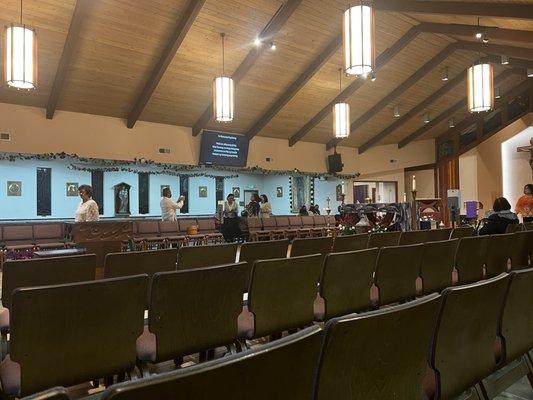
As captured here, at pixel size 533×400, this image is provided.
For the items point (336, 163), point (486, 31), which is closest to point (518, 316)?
point (486, 31)

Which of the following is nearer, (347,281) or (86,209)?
(347,281)

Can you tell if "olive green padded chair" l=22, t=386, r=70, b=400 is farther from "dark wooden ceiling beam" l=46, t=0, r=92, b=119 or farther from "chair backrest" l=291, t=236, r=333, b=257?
"dark wooden ceiling beam" l=46, t=0, r=92, b=119

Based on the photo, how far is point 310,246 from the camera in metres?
3.40

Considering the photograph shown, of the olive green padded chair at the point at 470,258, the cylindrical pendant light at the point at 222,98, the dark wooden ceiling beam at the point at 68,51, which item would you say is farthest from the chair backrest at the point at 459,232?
the dark wooden ceiling beam at the point at 68,51

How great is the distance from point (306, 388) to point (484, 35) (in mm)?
8032

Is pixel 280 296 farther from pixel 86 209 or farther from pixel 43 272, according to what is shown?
pixel 86 209

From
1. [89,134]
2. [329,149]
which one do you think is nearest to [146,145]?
[89,134]

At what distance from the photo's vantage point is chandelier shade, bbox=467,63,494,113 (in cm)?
606

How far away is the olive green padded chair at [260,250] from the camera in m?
3.11

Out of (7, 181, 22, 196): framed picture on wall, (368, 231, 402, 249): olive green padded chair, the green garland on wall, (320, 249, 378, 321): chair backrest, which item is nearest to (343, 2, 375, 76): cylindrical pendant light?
(368, 231, 402, 249): olive green padded chair

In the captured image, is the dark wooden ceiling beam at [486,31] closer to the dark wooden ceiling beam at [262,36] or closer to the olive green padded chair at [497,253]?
the dark wooden ceiling beam at [262,36]

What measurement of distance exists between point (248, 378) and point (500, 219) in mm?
4973

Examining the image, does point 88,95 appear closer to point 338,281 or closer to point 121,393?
point 338,281

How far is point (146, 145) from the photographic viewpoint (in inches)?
372
